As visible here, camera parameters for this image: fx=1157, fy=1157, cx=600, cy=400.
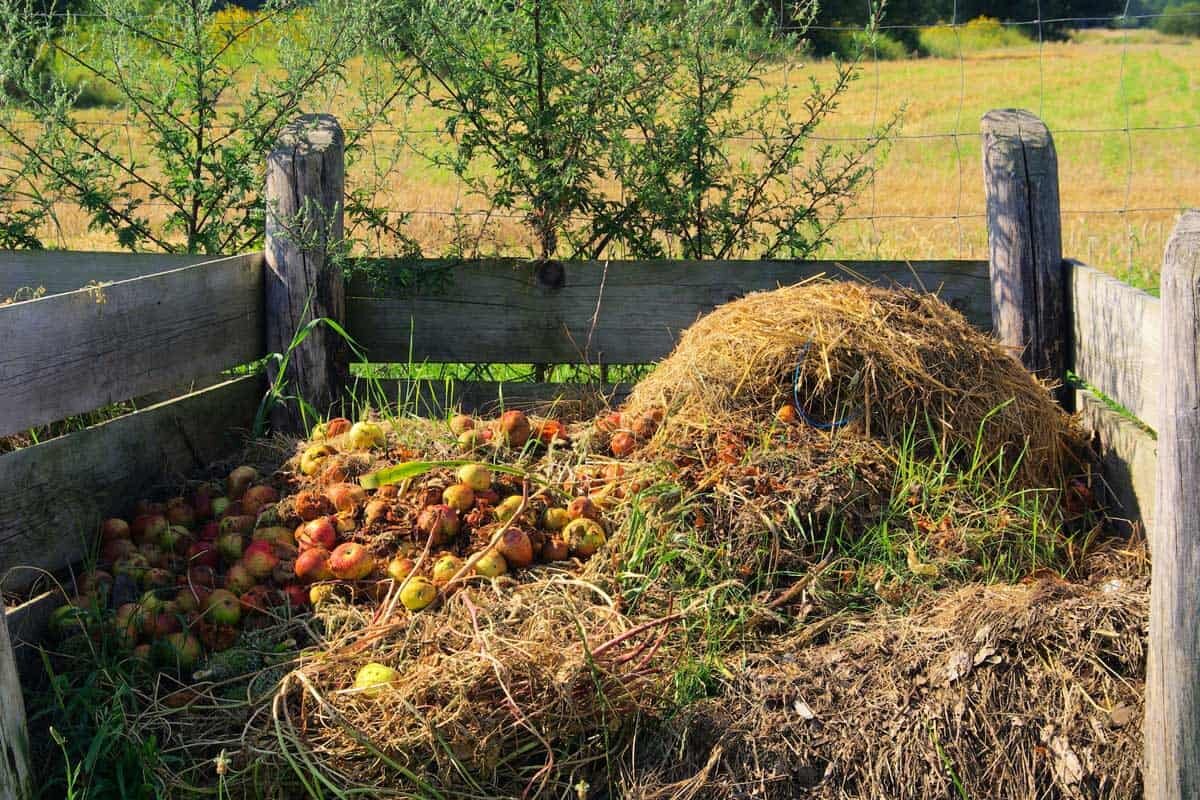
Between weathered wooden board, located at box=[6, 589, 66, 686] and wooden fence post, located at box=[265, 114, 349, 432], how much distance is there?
142 centimetres

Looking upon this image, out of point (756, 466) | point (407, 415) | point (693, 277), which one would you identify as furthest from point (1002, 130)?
point (407, 415)

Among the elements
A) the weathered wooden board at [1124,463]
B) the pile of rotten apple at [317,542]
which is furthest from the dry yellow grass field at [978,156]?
the pile of rotten apple at [317,542]

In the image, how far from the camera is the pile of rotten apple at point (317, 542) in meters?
3.38

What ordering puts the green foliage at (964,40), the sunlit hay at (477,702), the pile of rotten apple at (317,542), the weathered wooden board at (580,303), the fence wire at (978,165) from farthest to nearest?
1. the green foliage at (964,40)
2. the fence wire at (978,165)
3. the weathered wooden board at (580,303)
4. the pile of rotten apple at (317,542)
5. the sunlit hay at (477,702)

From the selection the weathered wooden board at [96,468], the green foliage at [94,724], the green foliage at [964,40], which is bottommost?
the green foliage at [94,724]

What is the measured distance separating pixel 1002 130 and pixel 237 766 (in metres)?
3.58

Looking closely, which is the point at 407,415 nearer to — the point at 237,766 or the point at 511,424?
the point at 511,424

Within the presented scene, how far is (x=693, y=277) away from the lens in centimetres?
474

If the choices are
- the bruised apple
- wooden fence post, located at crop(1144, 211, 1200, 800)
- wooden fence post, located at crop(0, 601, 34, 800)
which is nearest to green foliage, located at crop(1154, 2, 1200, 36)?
wooden fence post, located at crop(1144, 211, 1200, 800)

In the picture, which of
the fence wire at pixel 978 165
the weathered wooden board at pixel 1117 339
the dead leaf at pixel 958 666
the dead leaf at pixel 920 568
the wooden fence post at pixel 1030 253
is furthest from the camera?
the fence wire at pixel 978 165

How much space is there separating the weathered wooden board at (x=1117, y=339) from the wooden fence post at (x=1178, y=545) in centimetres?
74

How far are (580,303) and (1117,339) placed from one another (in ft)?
6.68

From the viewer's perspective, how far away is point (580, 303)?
4781mm

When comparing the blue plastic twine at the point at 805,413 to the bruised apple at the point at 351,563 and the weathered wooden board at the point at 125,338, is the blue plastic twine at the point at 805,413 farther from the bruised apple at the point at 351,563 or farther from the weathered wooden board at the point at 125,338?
the weathered wooden board at the point at 125,338
